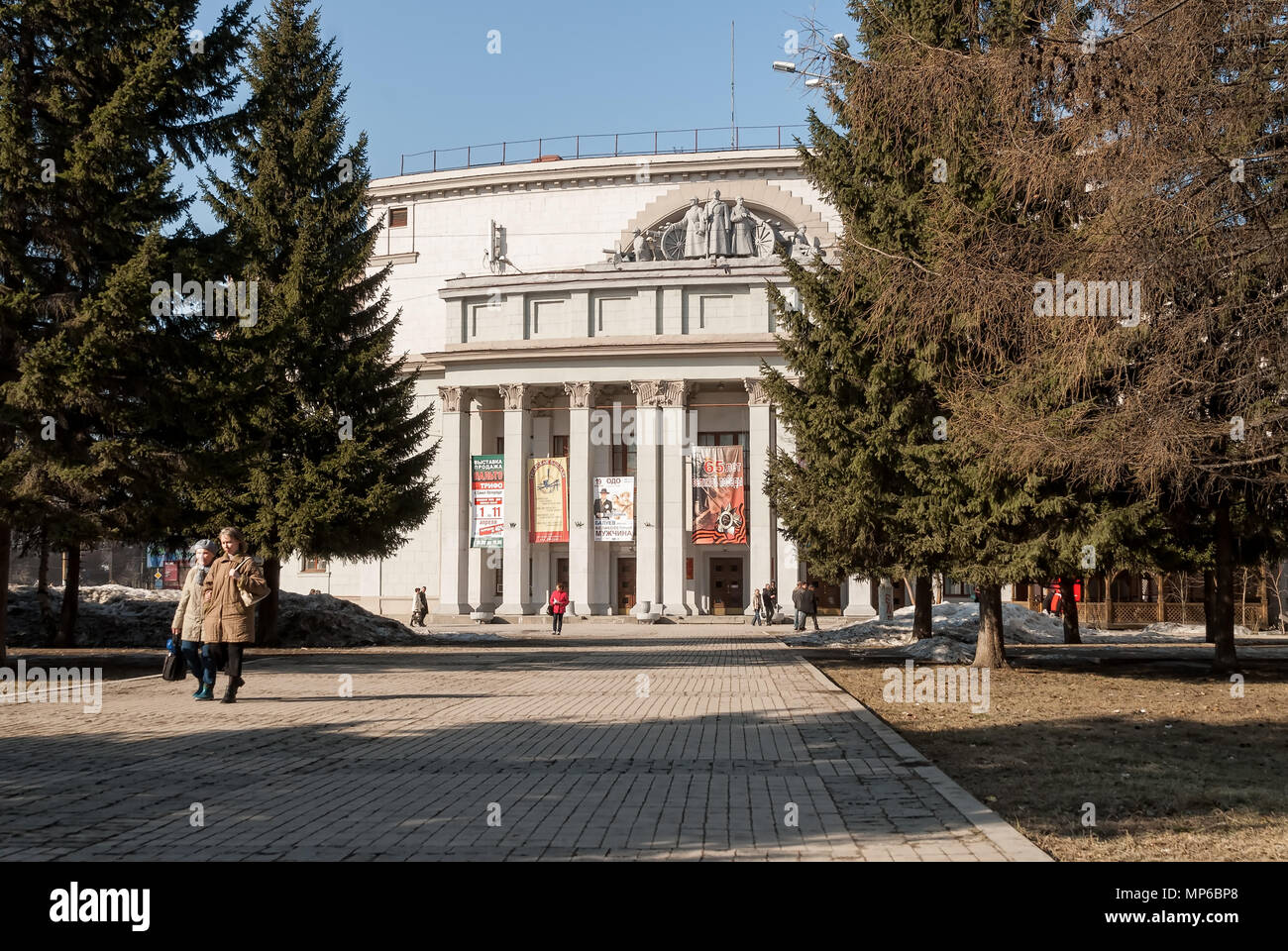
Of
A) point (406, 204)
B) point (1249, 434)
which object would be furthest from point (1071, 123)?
point (406, 204)

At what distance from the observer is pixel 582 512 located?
58312mm

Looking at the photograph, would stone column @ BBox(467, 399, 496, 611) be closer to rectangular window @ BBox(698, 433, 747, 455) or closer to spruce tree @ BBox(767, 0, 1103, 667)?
rectangular window @ BBox(698, 433, 747, 455)

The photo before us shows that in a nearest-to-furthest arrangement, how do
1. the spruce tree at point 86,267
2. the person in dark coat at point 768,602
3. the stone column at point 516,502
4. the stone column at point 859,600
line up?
the spruce tree at point 86,267
the person in dark coat at point 768,602
the stone column at point 859,600
the stone column at point 516,502

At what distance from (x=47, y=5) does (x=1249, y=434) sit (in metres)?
18.1

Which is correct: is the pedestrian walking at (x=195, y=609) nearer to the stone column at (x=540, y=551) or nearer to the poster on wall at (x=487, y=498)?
the poster on wall at (x=487, y=498)

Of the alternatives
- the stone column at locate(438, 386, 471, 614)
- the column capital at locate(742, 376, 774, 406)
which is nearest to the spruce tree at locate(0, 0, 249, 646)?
the column capital at locate(742, 376, 774, 406)

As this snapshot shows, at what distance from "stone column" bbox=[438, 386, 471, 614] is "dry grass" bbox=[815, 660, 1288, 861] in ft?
141

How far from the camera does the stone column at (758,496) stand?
5538 cm

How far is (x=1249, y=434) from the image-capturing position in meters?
13.0

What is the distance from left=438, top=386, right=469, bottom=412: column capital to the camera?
61031 millimetres

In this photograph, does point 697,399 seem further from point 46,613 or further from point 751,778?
point 751,778

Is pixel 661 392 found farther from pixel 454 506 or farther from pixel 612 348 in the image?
pixel 454 506

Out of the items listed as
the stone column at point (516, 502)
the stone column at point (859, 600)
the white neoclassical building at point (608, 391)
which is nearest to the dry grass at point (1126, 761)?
the white neoclassical building at point (608, 391)

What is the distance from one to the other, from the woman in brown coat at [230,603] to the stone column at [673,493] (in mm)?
43397
